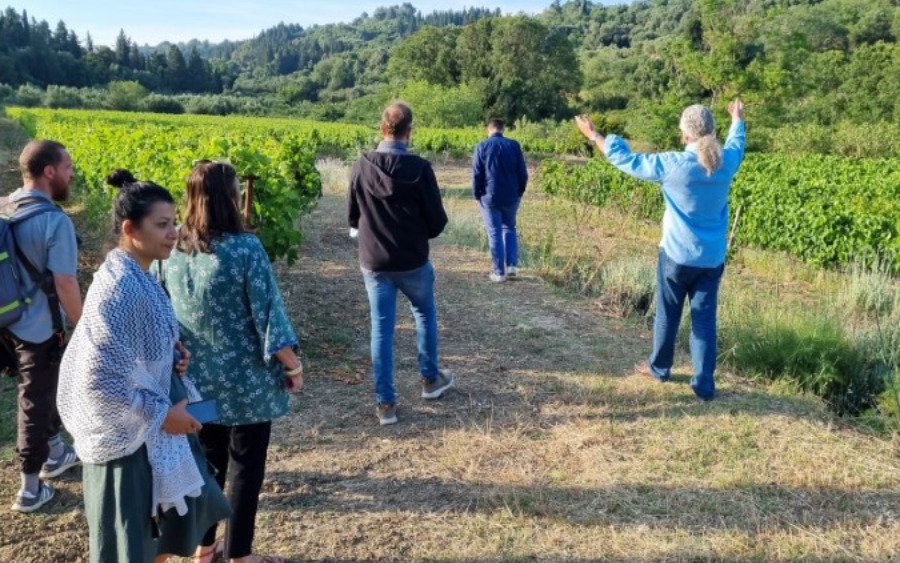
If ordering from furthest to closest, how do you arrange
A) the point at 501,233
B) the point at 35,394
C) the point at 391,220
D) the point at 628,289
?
the point at 501,233 < the point at 628,289 < the point at 391,220 < the point at 35,394

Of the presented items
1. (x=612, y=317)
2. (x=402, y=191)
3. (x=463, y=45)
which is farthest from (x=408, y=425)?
(x=463, y=45)

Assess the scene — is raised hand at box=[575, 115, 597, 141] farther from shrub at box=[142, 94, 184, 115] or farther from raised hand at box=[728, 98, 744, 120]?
shrub at box=[142, 94, 184, 115]

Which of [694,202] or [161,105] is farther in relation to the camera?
[161,105]

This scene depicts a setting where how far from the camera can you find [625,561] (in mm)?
3088

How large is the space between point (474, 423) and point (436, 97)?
140 feet

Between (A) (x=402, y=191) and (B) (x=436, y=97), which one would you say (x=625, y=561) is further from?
(B) (x=436, y=97)

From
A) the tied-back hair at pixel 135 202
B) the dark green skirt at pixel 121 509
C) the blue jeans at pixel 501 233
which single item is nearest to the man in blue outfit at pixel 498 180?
the blue jeans at pixel 501 233

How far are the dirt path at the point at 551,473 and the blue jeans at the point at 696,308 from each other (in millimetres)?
254

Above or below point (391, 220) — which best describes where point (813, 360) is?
below

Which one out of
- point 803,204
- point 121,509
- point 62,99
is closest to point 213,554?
point 121,509

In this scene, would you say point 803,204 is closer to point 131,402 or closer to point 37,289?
point 37,289

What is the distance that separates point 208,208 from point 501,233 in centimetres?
541

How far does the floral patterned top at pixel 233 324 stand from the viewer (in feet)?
8.74

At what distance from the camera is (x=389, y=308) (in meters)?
4.32
